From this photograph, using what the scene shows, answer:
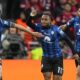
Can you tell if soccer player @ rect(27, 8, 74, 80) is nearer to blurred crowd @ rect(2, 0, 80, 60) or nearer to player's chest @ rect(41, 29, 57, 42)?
player's chest @ rect(41, 29, 57, 42)

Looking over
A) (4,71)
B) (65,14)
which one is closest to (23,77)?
(4,71)

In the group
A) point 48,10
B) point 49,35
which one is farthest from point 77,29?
point 48,10

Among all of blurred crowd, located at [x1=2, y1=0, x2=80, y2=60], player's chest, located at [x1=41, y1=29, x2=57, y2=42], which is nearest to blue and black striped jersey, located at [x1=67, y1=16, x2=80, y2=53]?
player's chest, located at [x1=41, y1=29, x2=57, y2=42]

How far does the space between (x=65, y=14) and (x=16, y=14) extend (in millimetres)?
1599

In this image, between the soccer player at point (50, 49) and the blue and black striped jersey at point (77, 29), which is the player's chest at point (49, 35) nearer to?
the soccer player at point (50, 49)

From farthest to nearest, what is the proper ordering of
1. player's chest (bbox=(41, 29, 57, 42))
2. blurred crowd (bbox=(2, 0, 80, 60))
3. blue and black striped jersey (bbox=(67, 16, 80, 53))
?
blurred crowd (bbox=(2, 0, 80, 60))
blue and black striped jersey (bbox=(67, 16, 80, 53))
player's chest (bbox=(41, 29, 57, 42))

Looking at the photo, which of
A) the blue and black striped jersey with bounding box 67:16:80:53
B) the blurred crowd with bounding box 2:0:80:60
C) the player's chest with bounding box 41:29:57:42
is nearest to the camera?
the player's chest with bounding box 41:29:57:42

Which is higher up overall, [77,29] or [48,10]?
[48,10]

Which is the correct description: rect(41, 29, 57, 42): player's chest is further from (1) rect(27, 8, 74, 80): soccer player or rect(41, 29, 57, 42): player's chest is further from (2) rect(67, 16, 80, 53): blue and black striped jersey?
(2) rect(67, 16, 80, 53): blue and black striped jersey

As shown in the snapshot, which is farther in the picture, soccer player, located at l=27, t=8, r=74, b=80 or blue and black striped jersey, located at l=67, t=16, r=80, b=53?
blue and black striped jersey, located at l=67, t=16, r=80, b=53

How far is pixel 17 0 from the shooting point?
663 inches

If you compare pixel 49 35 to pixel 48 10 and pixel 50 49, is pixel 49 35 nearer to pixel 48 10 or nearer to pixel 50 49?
pixel 50 49

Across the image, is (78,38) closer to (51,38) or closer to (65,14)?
(51,38)

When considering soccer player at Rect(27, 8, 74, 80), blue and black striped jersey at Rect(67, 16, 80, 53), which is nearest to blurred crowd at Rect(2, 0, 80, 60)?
blue and black striped jersey at Rect(67, 16, 80, 53)
